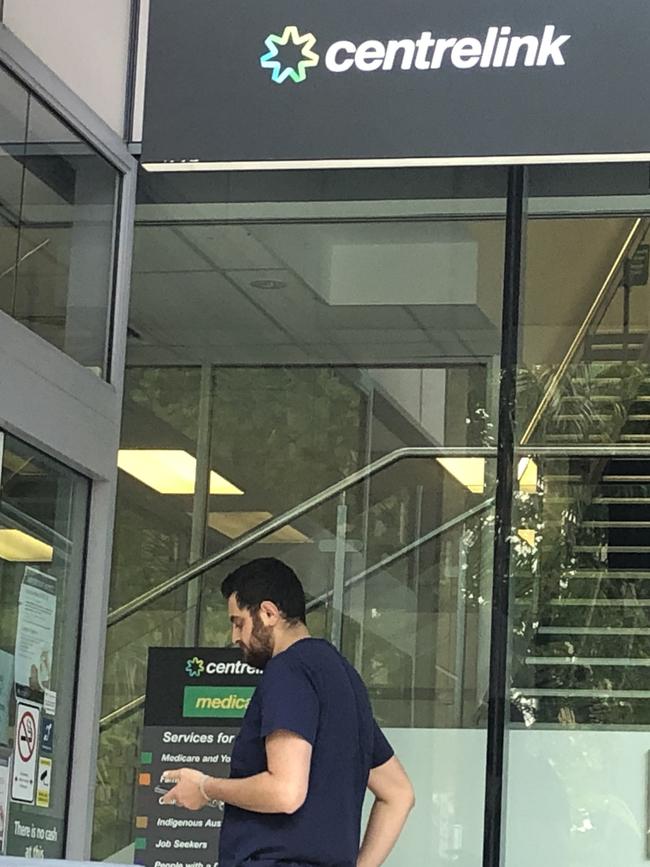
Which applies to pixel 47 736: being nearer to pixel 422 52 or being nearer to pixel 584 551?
pixel 584 551

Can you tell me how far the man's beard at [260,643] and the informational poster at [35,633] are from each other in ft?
6.65

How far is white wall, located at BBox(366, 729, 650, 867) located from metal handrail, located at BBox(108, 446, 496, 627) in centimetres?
94

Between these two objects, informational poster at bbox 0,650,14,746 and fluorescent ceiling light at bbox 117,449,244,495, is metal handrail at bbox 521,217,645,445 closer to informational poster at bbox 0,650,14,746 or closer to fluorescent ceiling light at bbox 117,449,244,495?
fluorescent ceiling light at bbox 117,449,244,495

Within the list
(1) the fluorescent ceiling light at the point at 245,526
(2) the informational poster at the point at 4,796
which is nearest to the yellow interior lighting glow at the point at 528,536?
(1) the fluorescent ceiling light at the point at 245,526

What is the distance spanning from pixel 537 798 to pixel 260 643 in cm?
249

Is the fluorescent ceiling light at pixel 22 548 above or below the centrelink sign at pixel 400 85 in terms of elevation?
below

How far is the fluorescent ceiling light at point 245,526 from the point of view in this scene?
7070 mm

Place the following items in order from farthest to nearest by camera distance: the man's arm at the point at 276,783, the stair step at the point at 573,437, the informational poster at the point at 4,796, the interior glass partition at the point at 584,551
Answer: the stair step at the point at 573,437 < the interior glass partition at the point at 584,551 < the informational poster at the point at 4,796 < the man's arm at the point at 276,783

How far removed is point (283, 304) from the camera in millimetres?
7379

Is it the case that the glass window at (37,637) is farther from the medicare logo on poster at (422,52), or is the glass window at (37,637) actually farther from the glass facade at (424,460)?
the medicare logo on poster at (422,52)

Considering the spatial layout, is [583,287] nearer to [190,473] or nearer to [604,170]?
[604,170]

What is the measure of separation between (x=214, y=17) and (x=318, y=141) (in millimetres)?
483

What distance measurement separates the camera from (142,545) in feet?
23.6

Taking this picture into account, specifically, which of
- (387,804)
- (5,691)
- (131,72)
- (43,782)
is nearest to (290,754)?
(387,804)
